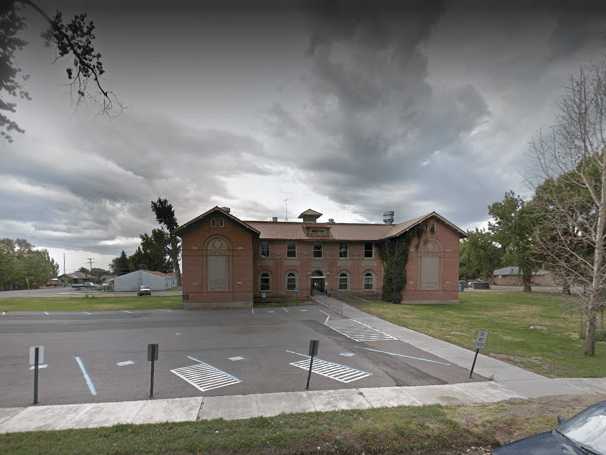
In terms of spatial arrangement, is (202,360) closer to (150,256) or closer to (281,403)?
(281,403)

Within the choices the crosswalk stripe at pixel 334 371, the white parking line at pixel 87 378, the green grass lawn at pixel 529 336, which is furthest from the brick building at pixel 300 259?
the crosswalk stripe at pixel 334 371

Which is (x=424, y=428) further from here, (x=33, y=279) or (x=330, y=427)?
(x=33, y=279)

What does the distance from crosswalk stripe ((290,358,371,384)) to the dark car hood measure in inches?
225

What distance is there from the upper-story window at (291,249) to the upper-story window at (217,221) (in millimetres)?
8761

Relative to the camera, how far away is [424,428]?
6363mm

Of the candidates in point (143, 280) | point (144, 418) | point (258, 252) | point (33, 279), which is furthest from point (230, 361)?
point (33, 279)

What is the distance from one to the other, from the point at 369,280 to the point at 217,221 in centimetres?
1915

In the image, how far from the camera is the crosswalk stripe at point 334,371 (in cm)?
994

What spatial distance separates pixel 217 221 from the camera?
30094 mm

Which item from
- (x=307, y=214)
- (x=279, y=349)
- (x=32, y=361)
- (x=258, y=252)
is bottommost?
(x=279, y=349)

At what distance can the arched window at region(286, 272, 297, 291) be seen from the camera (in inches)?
1401

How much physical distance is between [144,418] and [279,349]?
7.16 metres

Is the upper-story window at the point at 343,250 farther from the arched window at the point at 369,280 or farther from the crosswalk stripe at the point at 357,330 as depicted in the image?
the crosswalk stripe at the point at 357,330

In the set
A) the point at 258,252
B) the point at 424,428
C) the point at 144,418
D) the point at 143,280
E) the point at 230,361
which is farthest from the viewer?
the point at 143,280
